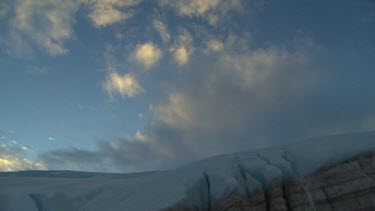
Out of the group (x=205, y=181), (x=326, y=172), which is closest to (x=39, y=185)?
(x=205, y=181)

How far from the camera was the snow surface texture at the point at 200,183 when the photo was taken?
27.8 ft

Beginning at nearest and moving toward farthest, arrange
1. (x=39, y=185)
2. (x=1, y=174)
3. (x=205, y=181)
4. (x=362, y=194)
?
(x=362, y=194)
(x=205, y=181)
(x=39, y=185)
(x=1, y=174)

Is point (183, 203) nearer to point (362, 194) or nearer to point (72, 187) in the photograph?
point (362, 194)

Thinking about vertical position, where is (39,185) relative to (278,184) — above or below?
above

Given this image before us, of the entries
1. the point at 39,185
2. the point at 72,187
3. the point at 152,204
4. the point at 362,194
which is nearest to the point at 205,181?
the point at 152,204

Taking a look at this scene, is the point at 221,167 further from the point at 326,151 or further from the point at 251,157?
the point at 326,151

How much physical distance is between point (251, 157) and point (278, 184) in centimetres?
160

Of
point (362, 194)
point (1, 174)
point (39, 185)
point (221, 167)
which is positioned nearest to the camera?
point (362, 194)

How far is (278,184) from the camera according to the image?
8492 millimetres

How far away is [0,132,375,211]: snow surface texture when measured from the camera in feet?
27.8

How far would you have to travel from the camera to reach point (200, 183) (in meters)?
8.73

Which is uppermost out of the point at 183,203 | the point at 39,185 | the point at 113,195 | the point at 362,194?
the point at 39,185

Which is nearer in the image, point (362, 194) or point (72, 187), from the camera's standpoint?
point (362, 194)

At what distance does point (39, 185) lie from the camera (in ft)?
41.3
